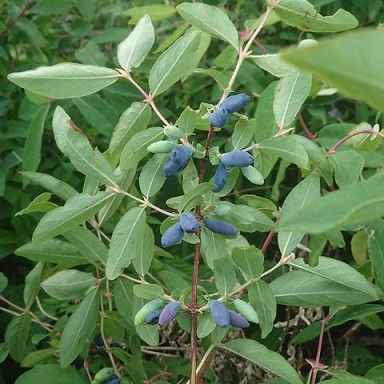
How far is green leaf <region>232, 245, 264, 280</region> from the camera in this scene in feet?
2.90

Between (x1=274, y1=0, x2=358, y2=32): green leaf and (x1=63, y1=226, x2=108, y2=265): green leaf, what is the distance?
1.30ft

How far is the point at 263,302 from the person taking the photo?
0.90m

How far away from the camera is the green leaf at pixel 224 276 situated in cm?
89

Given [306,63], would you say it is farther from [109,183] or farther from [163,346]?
[163,346]

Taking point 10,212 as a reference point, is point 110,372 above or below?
above

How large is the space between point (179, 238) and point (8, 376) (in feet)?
3.01

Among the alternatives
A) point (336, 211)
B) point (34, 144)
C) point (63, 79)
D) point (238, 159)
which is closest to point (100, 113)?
point (34, 144)

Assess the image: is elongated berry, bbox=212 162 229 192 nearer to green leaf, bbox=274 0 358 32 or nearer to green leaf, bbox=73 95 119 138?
green leaf, bbox=274 0 358 32

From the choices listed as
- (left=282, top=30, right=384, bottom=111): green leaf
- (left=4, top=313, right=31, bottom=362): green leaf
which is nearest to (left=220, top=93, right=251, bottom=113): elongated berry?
(left=282, top=30, right=384, bottom=111): green leaf

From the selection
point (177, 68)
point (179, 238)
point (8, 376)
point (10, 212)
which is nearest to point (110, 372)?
point (179, 238)

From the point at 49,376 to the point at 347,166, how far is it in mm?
543

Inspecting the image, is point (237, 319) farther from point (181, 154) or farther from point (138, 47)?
point (138, 47)

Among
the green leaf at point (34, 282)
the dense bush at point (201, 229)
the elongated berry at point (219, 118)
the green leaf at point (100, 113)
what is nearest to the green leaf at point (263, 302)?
the dense bush at point (201, 229)

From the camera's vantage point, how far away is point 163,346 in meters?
1.33
